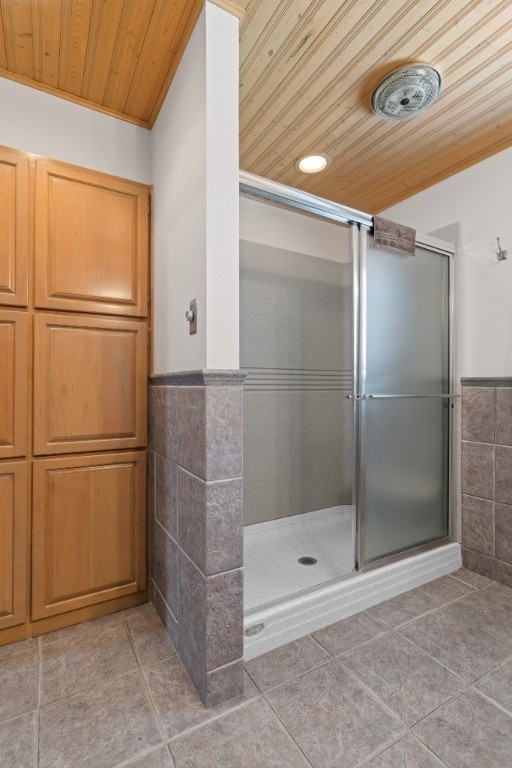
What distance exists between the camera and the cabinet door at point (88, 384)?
153 centimetres

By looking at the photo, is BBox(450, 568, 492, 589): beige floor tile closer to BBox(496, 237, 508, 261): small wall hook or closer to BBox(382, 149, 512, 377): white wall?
BBox(382, 149, 512, 377): white wall

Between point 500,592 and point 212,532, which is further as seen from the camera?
point 500,592

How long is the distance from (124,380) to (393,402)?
1341 millimetres

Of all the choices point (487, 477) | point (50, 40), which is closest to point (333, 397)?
point (487, 477)

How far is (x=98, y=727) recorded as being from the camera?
3.66 feet

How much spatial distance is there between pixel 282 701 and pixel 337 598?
20.8 inches

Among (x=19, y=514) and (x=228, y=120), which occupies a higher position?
(x=228, y=120)

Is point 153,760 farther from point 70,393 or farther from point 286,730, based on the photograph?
point 70,393

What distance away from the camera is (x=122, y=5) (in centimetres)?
123

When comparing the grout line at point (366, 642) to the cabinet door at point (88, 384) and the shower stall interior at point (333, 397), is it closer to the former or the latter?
the shower stall interior at point (333, 397)

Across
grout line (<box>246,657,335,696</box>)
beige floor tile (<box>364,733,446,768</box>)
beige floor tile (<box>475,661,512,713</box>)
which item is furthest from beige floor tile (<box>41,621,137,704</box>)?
beige floor tile (<box>475,661,512,713</box>)

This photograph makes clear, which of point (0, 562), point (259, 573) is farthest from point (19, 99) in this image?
point (259, 573)

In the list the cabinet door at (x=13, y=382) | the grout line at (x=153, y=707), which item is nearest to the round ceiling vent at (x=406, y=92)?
the cabinet door at (x=13, y=382)

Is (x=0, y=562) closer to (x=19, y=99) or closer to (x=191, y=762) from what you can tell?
(x=191, y=762)
